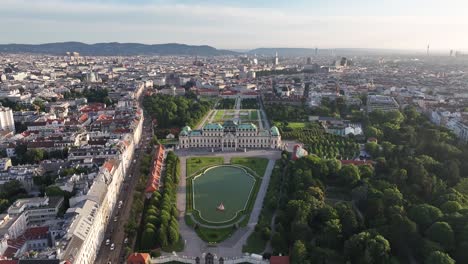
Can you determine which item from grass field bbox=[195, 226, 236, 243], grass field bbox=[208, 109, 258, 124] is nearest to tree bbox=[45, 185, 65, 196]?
grass field bbox=[195, 226, 236, 243]

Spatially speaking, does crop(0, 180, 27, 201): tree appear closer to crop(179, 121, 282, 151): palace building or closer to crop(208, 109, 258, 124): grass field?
crop(179, 121, 282, 151): palace building

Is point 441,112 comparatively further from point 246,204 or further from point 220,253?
point 220,253

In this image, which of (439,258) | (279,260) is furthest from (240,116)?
(439,258)

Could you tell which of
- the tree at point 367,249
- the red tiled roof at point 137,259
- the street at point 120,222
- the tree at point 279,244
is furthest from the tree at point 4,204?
the tree at point 367,249

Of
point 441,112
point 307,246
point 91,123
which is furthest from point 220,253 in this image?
point 441,112

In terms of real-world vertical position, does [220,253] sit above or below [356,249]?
below

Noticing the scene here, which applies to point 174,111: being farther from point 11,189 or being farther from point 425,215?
point 425,215
